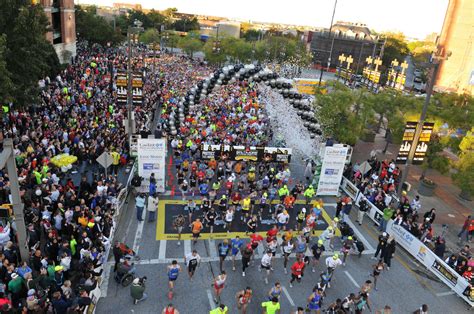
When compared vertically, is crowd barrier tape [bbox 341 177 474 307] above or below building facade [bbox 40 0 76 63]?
below

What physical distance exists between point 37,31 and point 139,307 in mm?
19158

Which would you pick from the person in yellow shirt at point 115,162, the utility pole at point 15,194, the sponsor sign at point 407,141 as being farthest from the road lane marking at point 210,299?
the sponsor sign at point 407,141

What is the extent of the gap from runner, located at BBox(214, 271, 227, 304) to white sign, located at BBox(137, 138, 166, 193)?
7.59 meters

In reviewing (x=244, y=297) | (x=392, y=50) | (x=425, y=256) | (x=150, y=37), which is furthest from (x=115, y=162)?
(x=392, y=50)

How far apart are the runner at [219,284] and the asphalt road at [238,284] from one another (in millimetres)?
240

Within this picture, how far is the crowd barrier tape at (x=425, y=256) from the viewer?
13.1 m

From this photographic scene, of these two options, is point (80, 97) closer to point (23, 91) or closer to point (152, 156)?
point (23, 91)

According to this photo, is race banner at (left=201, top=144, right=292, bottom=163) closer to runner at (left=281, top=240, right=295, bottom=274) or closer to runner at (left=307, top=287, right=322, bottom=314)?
runner at (left=281, top=240, right=295, bottom=274)

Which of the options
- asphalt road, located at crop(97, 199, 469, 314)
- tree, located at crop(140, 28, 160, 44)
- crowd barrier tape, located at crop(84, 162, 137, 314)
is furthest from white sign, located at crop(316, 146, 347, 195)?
tree, located at crop(140, 28, 160, 44)

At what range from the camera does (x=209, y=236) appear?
48.6ft

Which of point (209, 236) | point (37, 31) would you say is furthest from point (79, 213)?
point (37, 31)

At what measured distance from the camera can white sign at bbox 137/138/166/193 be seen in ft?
56.1

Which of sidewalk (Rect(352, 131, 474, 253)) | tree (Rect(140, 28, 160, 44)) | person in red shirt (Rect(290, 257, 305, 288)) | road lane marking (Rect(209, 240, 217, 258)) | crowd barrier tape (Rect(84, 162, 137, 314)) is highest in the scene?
tree (Rect(140, 28, 160, 44))

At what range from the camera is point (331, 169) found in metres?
19.3
